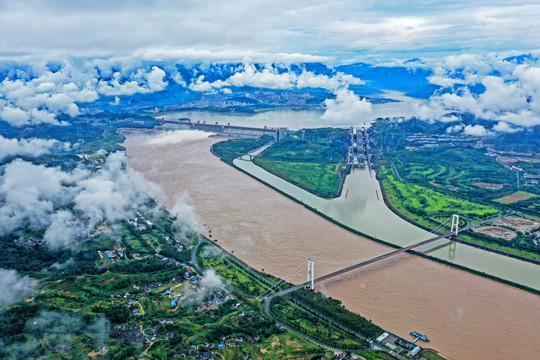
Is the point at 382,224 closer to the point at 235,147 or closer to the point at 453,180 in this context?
the point at 453,180

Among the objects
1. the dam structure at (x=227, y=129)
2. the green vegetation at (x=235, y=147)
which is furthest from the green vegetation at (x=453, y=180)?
the green vegetation at (x=235, y=147)

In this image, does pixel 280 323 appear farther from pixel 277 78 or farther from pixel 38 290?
pixel 277 78

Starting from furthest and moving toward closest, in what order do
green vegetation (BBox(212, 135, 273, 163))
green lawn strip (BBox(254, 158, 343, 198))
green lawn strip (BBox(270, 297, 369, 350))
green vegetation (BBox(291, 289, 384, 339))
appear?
green vegetation (BBox(212, 135, 273, 163)) < green lawn strip (BBox(254, 158, 343, 198)) < green vegetation (BBox(291, 289, 384, 339)) < green lawn strip (BBox(270, 297, 369, 350))

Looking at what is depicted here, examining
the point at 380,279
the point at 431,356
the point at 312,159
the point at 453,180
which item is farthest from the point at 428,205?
the point at 431,356

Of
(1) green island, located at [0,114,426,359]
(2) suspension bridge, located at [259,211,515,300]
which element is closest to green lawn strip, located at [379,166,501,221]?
(2) suspension bridge, located at [259,211,515,300]

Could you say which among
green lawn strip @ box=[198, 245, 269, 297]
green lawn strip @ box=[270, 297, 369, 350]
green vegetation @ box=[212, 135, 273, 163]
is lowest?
green lawn strip @ box=[270, 297, 369, 350]

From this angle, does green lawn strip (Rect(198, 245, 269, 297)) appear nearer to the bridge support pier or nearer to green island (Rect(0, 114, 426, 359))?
green island (Rect(0, 114, 426, 359))

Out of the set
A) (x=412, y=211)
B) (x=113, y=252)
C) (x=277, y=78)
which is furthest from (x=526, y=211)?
(x=277, y=78)
